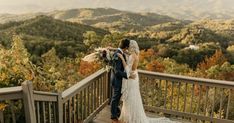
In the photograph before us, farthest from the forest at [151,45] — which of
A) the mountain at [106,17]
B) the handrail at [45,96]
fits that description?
the handrail at [45,96]

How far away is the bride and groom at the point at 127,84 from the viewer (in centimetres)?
433

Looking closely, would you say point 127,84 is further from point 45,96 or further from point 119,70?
point 45,96

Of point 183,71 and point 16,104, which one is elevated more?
point 16,104

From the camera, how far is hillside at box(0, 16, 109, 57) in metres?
37.5

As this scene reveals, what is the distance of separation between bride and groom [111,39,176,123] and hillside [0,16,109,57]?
1263 inches

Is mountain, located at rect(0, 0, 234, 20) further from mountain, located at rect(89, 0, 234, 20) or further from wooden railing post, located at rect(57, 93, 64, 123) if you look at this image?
wooden railing post, located at rect(57, 93, 64, 123)

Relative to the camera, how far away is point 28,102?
9.50ft

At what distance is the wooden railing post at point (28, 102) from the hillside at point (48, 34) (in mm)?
33630

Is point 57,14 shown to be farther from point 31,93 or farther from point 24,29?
point 31,93

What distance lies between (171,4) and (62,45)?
150 m

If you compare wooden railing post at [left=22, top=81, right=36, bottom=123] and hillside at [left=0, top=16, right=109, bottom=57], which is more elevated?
wooden railing post at [left=22, top=81, right=36, bottom=123]

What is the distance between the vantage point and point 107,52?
4.54 metres

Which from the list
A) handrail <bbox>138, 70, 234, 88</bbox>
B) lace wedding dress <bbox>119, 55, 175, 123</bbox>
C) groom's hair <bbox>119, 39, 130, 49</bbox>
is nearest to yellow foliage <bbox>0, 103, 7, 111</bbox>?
groom's hair <bbox>119, 39, 130, 49</bbox>

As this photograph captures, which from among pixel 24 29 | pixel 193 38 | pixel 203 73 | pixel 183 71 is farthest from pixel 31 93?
pixel 193 38
